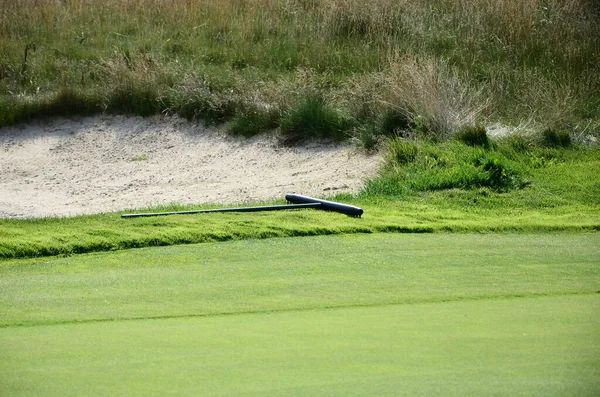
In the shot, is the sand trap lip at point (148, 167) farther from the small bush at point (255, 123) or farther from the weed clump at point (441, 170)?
the weed clump at point (441, 170)

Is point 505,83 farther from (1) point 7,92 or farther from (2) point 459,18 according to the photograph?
(1) point 7,92

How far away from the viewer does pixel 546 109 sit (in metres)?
14.0

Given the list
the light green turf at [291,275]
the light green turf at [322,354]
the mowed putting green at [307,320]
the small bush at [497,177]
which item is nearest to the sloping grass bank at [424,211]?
the small bush at [497,177]

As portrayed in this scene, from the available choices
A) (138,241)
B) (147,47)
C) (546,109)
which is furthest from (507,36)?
(138,241)

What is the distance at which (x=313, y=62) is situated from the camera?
53.8 ft

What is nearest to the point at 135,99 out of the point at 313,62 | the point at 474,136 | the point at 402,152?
the point at 313,62

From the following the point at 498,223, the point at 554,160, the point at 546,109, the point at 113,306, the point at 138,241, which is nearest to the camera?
the point at 113,306

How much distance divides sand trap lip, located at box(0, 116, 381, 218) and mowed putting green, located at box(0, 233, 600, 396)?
4.29 m

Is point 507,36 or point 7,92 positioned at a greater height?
point 507,36

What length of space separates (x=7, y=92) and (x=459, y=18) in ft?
26.4

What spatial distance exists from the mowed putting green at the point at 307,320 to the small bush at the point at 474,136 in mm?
4505

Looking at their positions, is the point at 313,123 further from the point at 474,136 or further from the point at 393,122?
the point at 474,136

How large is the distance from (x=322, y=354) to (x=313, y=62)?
40.6ft

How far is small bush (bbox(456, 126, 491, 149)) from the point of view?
1270cm
